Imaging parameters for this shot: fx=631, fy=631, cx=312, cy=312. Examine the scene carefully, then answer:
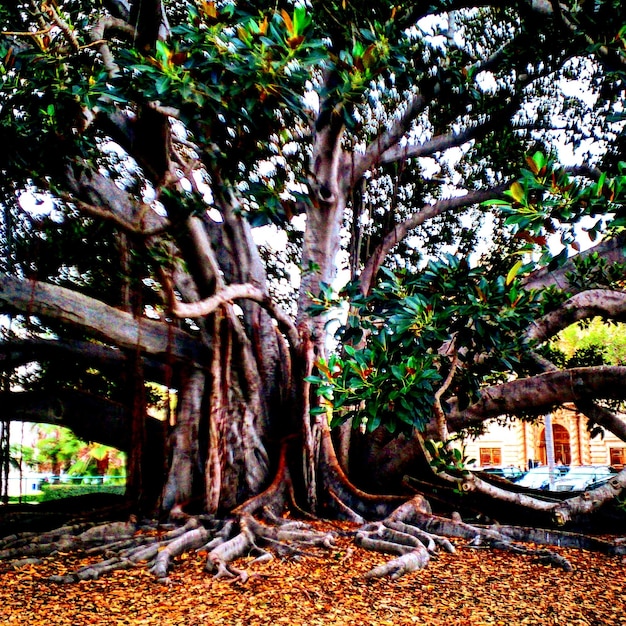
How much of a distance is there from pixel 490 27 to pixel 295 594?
21.4ft

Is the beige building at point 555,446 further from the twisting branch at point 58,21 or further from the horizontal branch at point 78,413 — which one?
the twisting branch at point 58,21

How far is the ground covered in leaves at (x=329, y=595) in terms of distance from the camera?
10.9 feet

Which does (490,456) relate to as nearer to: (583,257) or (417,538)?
(583,257)

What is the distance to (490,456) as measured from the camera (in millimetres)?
29250

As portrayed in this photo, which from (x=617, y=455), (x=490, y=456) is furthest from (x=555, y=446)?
(x=490, y=456)

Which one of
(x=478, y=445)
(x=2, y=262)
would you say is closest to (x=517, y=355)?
(x=2, y=262)

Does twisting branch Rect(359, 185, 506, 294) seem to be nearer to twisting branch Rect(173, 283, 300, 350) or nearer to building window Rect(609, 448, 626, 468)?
twisting branch Rect(173, 283, 300, 350)

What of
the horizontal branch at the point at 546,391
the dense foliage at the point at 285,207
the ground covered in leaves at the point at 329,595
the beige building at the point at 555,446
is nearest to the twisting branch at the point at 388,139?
the dense foliage at the point at 285,207

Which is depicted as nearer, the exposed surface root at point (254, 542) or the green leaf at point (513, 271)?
the green leaf at point (513, 271)

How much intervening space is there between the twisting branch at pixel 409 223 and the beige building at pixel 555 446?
1807cm

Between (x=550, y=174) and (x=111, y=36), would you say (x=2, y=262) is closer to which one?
(x=111, y=36)

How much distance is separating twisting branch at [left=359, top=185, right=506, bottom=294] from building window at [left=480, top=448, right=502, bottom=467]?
2323cm

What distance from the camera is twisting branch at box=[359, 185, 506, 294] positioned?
7625mm

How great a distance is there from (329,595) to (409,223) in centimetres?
519
